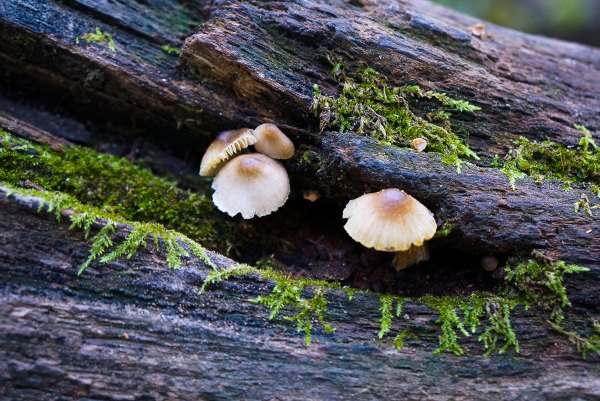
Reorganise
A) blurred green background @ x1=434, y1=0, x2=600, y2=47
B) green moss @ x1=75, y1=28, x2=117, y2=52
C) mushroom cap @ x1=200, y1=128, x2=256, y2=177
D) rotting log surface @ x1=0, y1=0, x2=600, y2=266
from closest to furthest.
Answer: rotting log surface @ x1=0, y1=0, x2=600, y2=266 < mushroom cap @ x1=200, y1=128, x2=256, y2=177 < green moss @ x1=75, y1=28, x2=117, y2=52 < blurred green background @ x1=434, y1=0, x2=600, y2=47

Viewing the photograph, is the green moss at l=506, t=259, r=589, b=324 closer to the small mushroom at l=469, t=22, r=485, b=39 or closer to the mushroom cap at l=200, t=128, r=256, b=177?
the mushroom cap at l=200, t=128, r=256, b=177

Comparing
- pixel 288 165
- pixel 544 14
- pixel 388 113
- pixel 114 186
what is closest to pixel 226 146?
pixel 288 165

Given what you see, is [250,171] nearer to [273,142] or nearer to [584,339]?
[273,142]

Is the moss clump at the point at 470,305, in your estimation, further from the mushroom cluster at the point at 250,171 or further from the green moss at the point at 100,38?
the green moss at the point at 100,38

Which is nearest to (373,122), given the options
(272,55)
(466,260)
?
(272,55)

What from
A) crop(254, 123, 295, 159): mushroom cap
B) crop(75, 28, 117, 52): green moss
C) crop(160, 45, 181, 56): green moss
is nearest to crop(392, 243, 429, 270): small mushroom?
crop(254, 123, 295, 159): mushroom cap

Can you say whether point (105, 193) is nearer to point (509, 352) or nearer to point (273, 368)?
point (273, 368)
